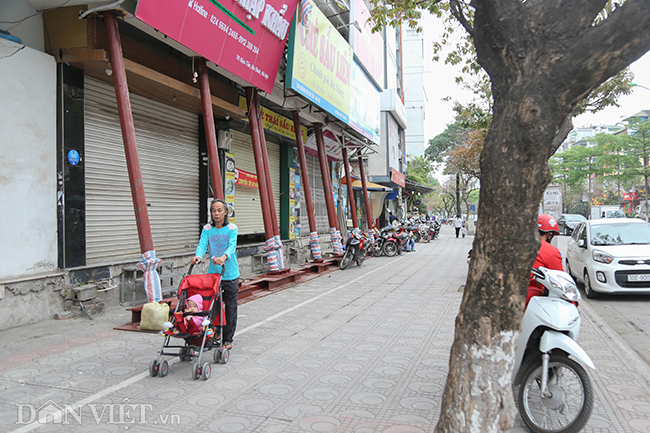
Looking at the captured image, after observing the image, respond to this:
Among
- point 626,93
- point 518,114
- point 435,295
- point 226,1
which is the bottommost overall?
point 435,295

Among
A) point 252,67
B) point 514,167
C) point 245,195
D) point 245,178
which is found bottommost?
point 514,167

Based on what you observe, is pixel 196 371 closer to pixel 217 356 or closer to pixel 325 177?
pixel 217 356

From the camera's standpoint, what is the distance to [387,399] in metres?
3.94

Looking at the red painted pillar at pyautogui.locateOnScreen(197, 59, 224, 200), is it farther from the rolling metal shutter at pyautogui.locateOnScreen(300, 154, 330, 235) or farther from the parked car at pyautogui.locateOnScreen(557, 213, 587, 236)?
the parked car at pyautogui.locateOnScreen(557, 213, 587, 236)

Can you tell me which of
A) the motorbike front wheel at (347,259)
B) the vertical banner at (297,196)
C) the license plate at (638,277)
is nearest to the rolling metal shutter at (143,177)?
the motorbike front wheel at (347,259)

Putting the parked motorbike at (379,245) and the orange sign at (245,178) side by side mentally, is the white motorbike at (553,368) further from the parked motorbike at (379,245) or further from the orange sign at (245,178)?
the parked motorbike at (379,245)

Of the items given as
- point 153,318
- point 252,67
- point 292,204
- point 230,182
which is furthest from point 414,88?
point 153,318

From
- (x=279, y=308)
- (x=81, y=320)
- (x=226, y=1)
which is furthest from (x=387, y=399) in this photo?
(x=226, y=1)

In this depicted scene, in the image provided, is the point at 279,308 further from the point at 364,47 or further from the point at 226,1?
the point at 364,47

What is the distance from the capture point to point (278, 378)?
14.6 ft

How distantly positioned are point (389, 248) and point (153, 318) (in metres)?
13.2

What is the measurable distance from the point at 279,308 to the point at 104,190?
159 inches

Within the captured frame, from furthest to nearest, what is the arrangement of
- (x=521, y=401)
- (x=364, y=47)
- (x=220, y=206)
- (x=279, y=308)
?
(x=364, y=47), (x=279, y=308), (x=220, y=206), (x=521, y=401)

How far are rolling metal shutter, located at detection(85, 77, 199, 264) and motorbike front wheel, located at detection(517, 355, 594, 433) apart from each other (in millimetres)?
7428
